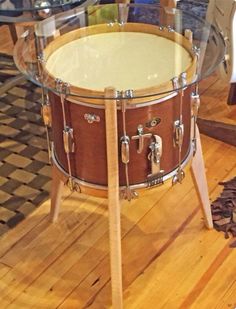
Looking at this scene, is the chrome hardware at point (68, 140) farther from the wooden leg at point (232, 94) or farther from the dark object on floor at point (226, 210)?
the wooden leg at point (232, 94)

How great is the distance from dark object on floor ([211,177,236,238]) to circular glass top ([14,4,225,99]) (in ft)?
1.96

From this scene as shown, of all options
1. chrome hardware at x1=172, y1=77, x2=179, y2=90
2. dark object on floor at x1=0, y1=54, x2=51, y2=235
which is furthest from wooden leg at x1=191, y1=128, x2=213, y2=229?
dark object on floor at x1=0, y1=54, x2=51, y2=235

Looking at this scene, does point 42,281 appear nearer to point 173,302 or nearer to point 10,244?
point 10,244

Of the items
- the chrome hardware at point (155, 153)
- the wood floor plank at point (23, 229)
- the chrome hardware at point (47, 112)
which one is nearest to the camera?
the chrome hardware at point (155, 153)

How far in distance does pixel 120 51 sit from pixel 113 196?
A: 1.40 ft

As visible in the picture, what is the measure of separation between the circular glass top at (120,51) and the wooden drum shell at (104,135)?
0.18 ft

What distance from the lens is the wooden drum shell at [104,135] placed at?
4.81 feet

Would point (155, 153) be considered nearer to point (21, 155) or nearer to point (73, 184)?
point (73, 184)

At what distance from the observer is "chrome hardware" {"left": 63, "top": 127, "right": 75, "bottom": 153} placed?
4.99 ft

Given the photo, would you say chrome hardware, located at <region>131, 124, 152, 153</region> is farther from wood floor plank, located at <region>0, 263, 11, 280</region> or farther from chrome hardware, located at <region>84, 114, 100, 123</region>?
wood floor plank, located at <region>0, 263, 11, 280</region>

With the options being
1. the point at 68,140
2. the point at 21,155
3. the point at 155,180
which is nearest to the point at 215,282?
the point at 155,180

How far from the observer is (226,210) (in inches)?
77.9

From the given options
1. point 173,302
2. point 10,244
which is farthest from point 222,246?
point 10,244

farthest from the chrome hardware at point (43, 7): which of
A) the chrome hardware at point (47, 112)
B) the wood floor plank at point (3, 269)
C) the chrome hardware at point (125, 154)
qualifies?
the wood floor plank at point (3, 269)
